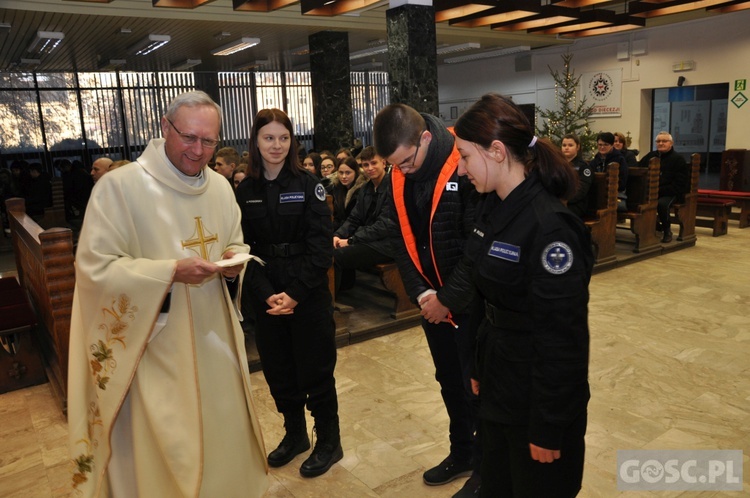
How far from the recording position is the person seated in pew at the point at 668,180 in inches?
273

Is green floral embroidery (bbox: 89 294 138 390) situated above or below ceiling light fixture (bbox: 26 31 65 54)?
below

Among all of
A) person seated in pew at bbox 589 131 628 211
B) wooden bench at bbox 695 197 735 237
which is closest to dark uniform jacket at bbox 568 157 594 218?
person seated in pew at bbox 589 131 628 211

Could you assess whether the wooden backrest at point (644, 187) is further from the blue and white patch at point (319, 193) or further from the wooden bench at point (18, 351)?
the wooden bench at point (18, 351)

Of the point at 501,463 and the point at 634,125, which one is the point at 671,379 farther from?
the point at 634,125

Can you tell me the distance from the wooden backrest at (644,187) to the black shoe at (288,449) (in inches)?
201

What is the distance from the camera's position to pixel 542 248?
1457 mm

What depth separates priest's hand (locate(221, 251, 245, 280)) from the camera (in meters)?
1.97

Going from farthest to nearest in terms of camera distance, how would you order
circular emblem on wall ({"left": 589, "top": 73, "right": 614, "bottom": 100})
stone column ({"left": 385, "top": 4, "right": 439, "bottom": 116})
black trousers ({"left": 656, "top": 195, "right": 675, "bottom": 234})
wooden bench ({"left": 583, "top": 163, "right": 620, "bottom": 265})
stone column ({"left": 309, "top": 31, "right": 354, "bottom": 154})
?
1. circular emblem on wall ({"left": 589, "top": 73, "right": 614, "bottom": 100})
2. stone column ({"left": 309, "top": 31, "right": 354, "bottom": 154})
3. black trousers ({"left": 656, "top": 195, "right": 675, "bottom": 234})
4. stone column ({"left": 385, "top": 4, "right": 439, "bottom": 116})
5. wooden bench ({"left": 583, "top": 163, "right": 620, "bottom": 265})

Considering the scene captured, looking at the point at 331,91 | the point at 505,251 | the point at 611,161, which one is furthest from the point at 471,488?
the point at 331,91

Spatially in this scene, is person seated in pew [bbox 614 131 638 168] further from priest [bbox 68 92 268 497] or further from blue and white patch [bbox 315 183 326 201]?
priest [bbox 68 92 268 497]

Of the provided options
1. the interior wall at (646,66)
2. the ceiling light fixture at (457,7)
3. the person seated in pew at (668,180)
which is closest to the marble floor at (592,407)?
the person seated in pew at (668,180)

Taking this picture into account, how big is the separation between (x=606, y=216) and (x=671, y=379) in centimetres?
297

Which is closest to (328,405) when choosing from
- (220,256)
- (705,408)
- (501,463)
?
→ (220,256)

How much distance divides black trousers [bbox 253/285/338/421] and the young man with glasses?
1.43 ft
